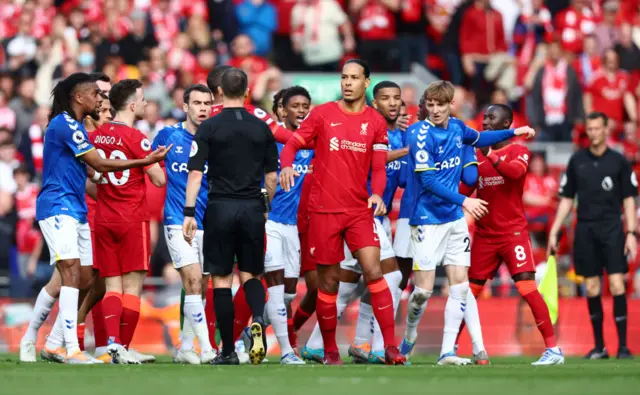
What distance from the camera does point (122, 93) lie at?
1257 centimetres

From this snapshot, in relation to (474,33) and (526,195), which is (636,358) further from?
(474,33)

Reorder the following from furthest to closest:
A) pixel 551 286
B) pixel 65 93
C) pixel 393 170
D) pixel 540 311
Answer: pixel 551 286
pixel 393 170
pixel 540 311
pixel 65 93

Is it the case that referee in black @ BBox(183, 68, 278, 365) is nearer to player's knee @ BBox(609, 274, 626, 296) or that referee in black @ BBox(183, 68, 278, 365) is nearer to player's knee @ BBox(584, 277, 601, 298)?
player's knee @ BBox(584, 277, 601, 298)

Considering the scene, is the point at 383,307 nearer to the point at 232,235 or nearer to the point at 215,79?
the point at 232,235

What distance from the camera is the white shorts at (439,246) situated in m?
12.6

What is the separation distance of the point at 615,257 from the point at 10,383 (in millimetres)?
8786

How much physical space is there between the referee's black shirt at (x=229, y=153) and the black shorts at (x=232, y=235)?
0.10 m

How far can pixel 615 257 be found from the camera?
15.8 m

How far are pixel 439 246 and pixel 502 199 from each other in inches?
46.1

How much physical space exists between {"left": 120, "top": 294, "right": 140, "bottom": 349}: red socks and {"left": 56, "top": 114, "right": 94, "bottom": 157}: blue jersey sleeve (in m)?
1.53

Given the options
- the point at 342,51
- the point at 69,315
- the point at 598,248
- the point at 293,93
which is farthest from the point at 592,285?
the point at 342,51

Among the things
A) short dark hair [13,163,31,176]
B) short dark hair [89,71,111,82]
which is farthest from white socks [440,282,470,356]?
short dark hair [13,163,31,176]

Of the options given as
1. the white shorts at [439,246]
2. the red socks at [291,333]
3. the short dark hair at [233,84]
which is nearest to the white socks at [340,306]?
the red socks at [291,333]

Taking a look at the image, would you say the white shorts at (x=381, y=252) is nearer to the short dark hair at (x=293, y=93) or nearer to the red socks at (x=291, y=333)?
the red socks at (x=291, y=333)
